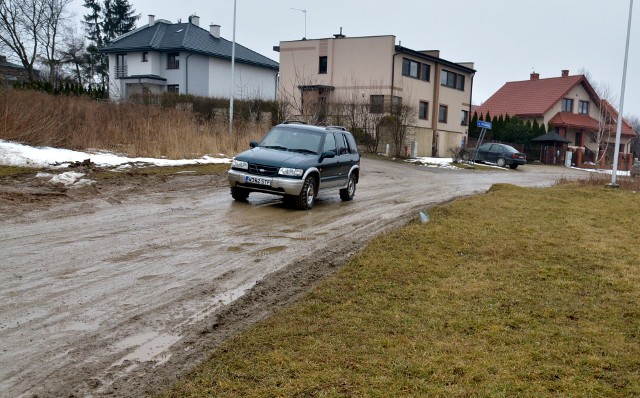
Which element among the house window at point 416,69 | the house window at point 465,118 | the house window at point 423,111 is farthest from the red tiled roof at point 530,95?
the house window at point 416,69

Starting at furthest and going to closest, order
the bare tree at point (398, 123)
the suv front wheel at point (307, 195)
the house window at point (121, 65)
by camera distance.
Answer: the house window at point (121, 65)
the bare tree at point (398, 123)
the suv front wheel at point (307, 195)

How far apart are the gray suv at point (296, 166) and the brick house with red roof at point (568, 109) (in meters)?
51.4

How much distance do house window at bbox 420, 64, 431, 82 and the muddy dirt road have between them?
36.2 metres

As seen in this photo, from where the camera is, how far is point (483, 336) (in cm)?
523

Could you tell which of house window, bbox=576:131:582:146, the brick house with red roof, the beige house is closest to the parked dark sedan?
the beige house

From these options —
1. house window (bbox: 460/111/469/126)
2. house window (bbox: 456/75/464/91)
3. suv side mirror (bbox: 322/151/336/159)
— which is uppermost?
house window (bbox: 456/75/464/91)

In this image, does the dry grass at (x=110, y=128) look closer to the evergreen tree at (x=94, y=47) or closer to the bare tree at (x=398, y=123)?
the bare tree at (x=398, y=123)

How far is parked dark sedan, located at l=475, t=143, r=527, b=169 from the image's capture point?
137 ft

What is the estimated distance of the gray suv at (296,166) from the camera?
42.4ft

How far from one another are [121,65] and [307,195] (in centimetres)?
4919

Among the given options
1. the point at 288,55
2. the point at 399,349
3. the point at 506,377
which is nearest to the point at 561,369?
the point at 506,377

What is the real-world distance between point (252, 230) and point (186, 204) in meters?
3.11

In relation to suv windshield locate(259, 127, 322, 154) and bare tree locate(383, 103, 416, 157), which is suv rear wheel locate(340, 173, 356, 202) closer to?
suv windshield locate(259, 127, 322, 154)

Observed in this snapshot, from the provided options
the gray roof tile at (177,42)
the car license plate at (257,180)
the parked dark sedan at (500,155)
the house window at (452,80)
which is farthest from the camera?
the gray roof tile at (177,42)
